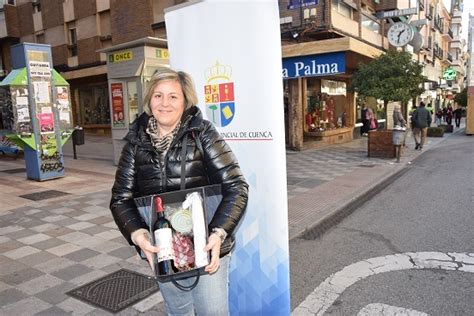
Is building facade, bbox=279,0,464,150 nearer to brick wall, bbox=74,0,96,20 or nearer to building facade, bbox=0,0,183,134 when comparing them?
building facade, bbox=0,0,183,134

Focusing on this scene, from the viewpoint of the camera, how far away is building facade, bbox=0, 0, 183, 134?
18.6 m

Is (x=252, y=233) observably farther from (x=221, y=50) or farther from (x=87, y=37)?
(x=87, y=37)

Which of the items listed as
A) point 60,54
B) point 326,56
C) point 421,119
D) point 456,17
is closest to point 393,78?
point 326,56

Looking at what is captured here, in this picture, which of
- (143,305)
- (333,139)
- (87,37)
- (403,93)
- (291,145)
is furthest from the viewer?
(87,37)

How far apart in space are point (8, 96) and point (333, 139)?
12542 mm

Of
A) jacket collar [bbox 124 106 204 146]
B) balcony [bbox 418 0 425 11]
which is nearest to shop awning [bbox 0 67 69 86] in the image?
jacket collar [bbox 124 106 204 146]

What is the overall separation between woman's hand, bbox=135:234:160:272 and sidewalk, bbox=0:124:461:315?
1.70m

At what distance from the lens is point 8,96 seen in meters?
8.54

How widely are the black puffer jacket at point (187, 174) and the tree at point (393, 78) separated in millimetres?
11026

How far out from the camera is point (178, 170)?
6.50 ft

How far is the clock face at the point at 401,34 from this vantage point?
14.7m

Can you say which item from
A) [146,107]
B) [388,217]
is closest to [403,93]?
[388,217]

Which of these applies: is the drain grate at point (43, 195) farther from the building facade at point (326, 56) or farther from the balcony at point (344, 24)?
the balcony at point (344, 24)

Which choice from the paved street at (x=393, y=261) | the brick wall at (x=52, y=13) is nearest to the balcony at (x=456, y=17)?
the brick wall at (x=52, y=13)
